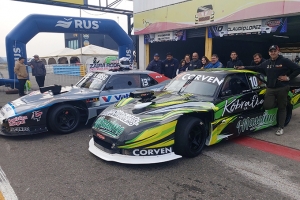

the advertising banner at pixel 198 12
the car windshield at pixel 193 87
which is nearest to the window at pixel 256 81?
the car windshield at pixel 193 87

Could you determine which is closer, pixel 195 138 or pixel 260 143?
pixel 195 138

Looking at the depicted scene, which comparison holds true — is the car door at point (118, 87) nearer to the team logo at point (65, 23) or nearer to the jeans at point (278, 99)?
the jeans at point (278, 99)

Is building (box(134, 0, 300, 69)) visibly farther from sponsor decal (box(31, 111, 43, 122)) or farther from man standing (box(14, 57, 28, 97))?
sponsor decal (box(31, 111, 43, 122))

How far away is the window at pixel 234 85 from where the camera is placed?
440 centimetres

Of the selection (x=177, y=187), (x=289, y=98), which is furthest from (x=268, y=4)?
(x=177, y=187)

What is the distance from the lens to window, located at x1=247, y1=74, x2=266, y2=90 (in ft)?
16.2

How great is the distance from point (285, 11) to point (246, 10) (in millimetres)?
1502

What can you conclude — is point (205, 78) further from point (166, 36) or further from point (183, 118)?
point (166, 36)

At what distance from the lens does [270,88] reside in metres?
4.92

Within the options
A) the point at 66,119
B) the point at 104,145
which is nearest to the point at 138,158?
the point at 104,145

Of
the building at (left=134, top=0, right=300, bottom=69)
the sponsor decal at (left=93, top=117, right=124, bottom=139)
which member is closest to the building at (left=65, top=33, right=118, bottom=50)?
the building at (left=134, top=0, right=300, bottom=69)

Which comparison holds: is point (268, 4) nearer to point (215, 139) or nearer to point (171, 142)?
point (215, 139)

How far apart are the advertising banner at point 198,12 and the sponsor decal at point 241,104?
5.42m

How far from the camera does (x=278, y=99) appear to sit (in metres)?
4.91
